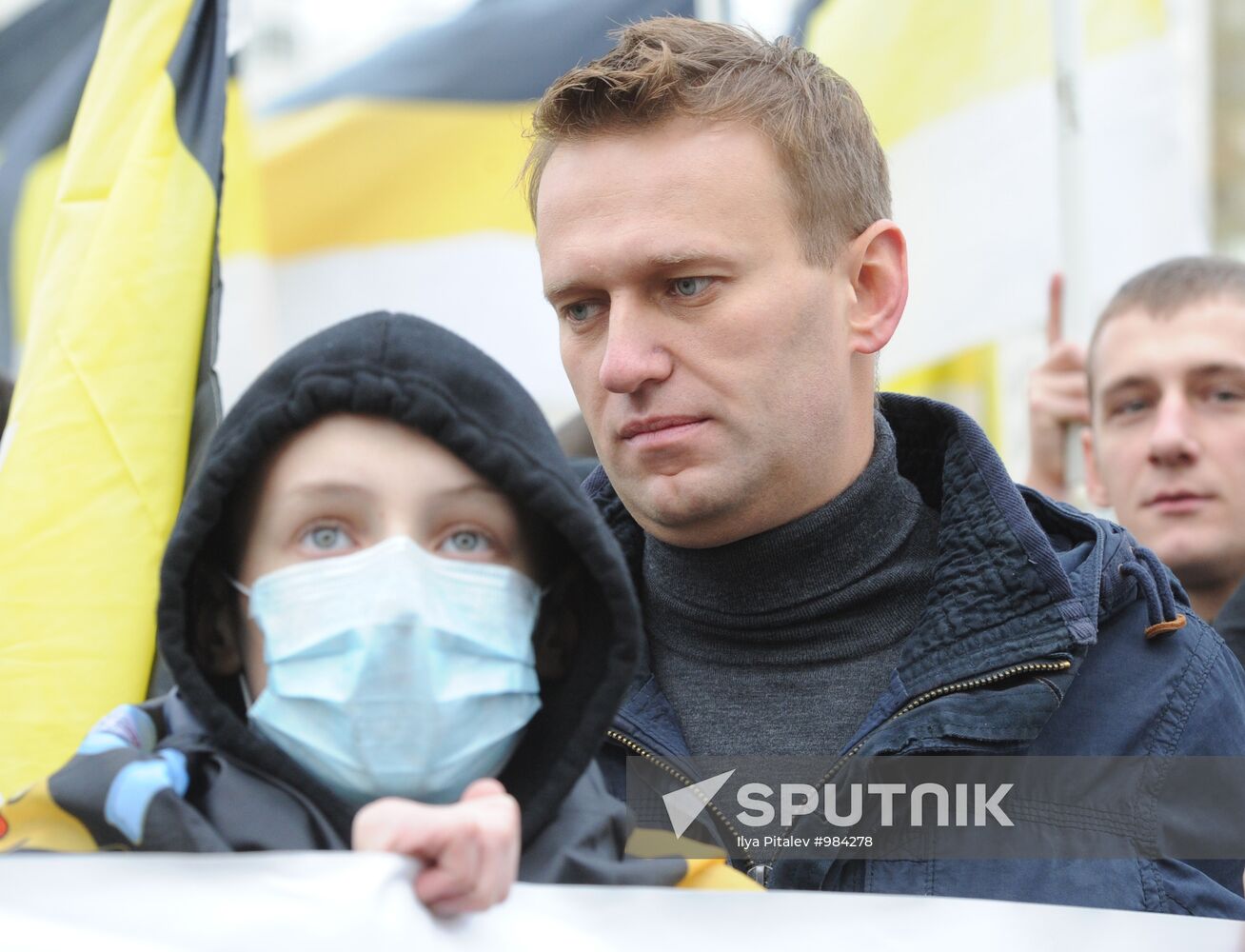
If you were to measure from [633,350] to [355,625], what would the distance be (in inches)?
37.3

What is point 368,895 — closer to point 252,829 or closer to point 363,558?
point 252,829

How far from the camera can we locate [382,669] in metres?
1.65

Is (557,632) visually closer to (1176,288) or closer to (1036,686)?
(1036,686)

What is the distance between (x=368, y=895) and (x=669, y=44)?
1.68m

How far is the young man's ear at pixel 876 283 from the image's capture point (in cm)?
273

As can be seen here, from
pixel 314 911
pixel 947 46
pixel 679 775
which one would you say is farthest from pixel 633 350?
pixel 947 46

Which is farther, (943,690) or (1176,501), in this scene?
(1176,501)

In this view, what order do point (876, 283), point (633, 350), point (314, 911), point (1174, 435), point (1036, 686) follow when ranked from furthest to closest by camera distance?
1. point (1174, 435)
2. point (876, 283)
3. point (633, 350)
4. point (1036, 686)
5. point (314, 911)

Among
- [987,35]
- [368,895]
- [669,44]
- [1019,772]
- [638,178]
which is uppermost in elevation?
[987,35]

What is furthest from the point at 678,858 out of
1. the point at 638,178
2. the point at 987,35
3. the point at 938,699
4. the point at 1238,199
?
the point at 1238,199

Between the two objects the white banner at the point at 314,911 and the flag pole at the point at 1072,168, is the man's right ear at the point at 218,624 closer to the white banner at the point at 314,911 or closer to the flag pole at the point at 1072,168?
the white banner at the point at 314,911

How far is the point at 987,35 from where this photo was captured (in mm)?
5480

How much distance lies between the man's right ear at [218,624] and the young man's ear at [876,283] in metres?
1.28

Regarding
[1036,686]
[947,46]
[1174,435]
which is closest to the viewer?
[1036,686]
